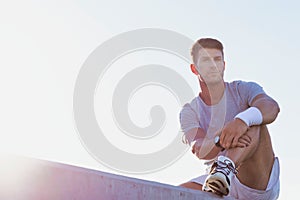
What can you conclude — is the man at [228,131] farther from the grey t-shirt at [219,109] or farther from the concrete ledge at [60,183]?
the concrete ledge at [60,183]

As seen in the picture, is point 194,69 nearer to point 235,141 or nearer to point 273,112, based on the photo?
point 273,112

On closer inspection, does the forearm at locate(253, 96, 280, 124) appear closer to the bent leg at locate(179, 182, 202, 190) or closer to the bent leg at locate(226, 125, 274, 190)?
the bent leg at locate(226, 125, 274, 190)

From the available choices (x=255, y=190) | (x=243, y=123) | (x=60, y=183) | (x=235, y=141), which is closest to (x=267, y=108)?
(x=243, y=123)

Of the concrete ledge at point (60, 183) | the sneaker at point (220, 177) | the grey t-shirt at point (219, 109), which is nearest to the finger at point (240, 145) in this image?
the sneaker at point (220, 177)

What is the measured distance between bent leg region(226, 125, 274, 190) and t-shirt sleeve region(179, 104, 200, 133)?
1.51 feet

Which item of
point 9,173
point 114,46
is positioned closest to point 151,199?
point 9,173

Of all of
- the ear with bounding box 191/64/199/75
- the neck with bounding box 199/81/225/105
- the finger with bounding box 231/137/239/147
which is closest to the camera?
the finger with bounding box 231/137/239/147

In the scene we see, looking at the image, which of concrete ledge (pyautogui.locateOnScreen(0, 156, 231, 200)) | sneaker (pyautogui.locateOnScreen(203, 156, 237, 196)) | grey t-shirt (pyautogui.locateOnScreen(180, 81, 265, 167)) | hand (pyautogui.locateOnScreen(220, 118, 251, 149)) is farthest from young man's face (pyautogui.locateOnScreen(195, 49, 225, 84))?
concrete ledge (pyautogui.locateOnScreen(0, 156, 231, 200))

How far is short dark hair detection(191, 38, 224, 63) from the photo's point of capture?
153 inches

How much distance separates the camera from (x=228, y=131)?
10.6 feet

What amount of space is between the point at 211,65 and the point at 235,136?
30.4 inches

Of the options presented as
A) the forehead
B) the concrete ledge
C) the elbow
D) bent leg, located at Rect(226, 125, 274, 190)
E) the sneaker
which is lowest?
the concrete ledge

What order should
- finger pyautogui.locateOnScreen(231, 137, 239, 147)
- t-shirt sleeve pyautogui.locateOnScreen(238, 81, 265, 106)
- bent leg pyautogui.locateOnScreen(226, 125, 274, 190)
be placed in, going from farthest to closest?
1. t-shirt sleeve pyautogui.locateOnScreen(238, 81, 265, 106)
2. bent leg pyautogui.locateOnScreen(226, 125, 274, 190)
3. finger pyautogui.locateOnScreen(231, 137, 239, 147)

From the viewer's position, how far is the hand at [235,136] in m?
3.22
